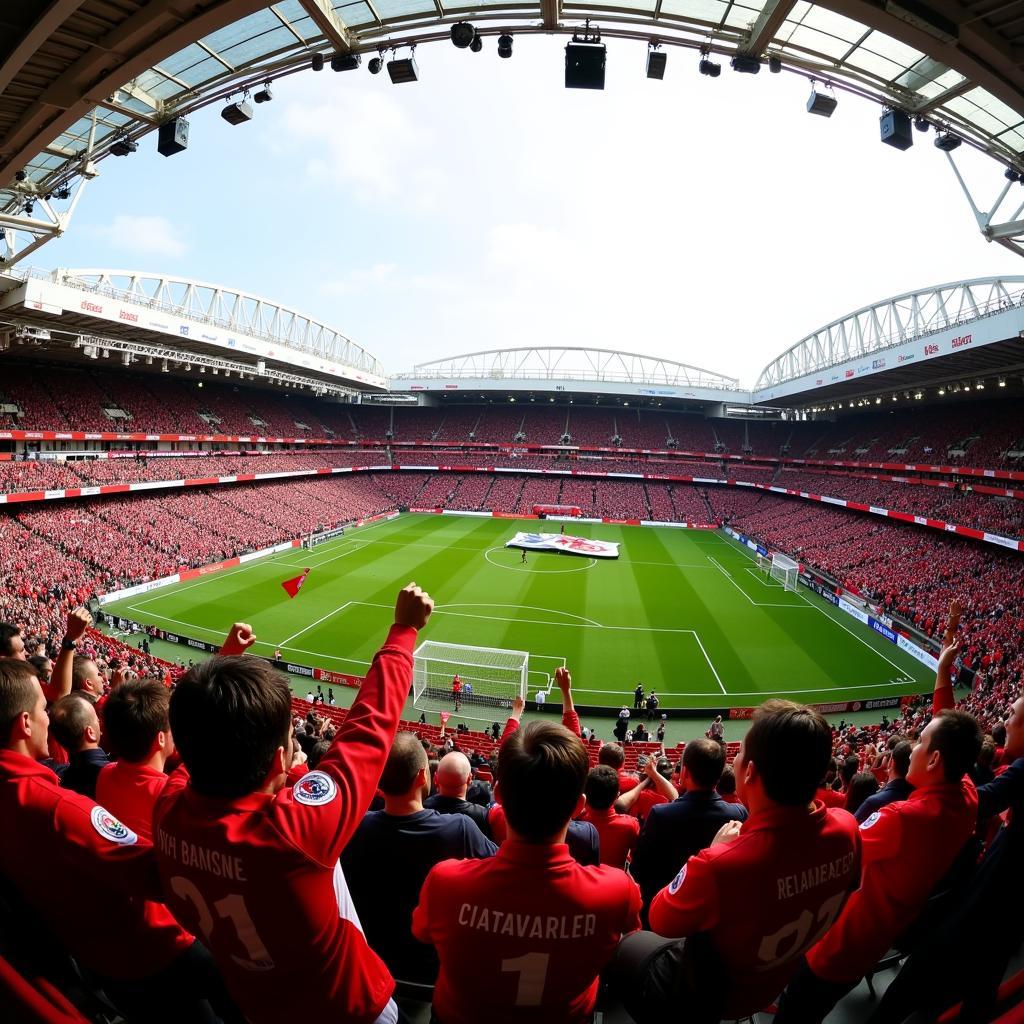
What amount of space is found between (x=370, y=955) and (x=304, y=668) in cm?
2077

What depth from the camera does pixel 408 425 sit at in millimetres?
70875

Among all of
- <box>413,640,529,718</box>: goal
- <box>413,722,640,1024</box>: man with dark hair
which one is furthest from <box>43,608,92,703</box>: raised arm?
<box>413,640,529,718</box>: goal

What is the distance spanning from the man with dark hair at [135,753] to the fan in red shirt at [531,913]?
1.84 meters

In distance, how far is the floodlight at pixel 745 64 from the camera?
7.65 meters

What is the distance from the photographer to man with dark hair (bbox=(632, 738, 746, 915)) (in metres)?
3.34

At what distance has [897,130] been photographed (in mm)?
8133

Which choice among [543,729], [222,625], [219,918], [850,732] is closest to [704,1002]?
[543,729]

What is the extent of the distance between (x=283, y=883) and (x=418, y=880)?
1.44 m

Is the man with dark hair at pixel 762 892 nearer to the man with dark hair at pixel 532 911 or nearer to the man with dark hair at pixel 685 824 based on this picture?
the man with dark hair at pixel 532 911

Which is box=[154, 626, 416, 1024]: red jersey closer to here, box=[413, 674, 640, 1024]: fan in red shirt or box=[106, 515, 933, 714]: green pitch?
box=[413, 674, 640, 1024]: fan in red shirt

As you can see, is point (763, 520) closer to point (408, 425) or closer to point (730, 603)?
point (730, 603)

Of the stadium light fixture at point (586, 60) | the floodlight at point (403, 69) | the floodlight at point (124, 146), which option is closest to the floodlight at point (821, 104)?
the stadium light fixture at point (586, 60)

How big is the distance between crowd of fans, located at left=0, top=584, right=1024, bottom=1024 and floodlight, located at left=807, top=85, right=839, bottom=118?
28.2 feet

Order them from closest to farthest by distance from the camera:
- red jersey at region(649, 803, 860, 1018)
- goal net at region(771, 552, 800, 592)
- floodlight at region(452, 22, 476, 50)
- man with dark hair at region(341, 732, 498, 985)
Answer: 1. red jersey at region(649, 803, 860, 1018)
2. man with dark hair at region(341, 732, 498, 985)
3. floodlight at region(452, 22, 476, 50)
4. goal net at region(771, 552, 800, 592)
